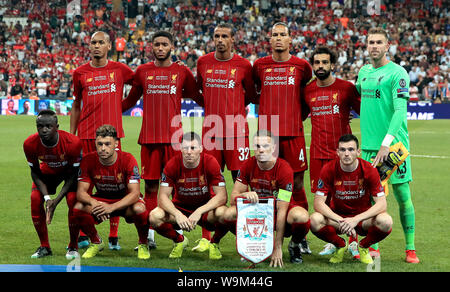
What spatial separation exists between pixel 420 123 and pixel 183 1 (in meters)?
18.5

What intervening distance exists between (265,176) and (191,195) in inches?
30.9

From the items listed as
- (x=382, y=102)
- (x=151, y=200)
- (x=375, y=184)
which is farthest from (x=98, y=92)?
(x=375, y=184)

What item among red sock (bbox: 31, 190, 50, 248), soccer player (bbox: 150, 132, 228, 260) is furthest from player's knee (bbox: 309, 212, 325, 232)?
red sock (bbox: 31, 190, 50, 248)

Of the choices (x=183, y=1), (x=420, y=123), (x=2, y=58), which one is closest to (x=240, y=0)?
(x=183, y=1)

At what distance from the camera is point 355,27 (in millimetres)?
32625

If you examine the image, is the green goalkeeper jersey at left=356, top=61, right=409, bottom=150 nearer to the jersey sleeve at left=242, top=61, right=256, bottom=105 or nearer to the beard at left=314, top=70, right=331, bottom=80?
the beard at left=314, top=70, right=331, bottom=80

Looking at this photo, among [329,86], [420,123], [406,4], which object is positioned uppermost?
[406,4]

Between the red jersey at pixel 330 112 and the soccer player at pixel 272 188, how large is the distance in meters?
0.65

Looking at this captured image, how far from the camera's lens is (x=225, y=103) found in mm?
6938

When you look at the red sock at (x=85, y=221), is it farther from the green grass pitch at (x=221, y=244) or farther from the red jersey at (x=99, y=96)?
the red jersey at (x=99, y=96)

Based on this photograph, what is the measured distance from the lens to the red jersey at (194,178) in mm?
6246

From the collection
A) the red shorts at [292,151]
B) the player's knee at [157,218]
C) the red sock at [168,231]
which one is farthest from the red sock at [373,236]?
the player's knee at [157,218]
